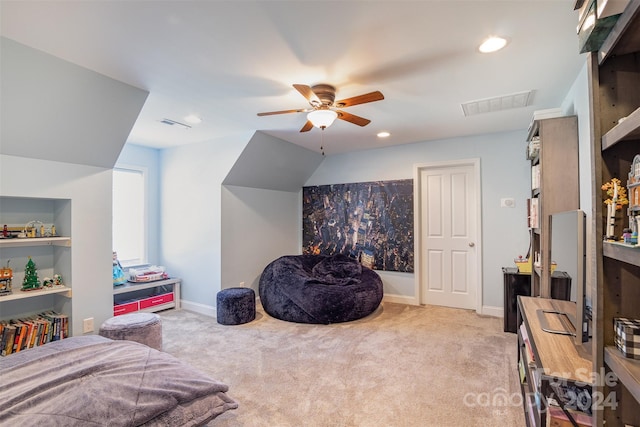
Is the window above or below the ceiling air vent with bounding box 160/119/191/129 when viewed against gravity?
below

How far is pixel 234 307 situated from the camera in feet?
12.4

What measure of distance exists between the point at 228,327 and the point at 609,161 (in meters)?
3.75

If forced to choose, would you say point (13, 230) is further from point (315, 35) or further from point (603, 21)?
point (603, 21)

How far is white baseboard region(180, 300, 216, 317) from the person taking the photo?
424 centimetres

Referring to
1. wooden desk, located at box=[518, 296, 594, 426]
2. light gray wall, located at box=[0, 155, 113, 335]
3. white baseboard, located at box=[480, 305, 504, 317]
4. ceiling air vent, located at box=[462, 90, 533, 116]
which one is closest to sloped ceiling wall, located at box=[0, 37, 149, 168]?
light gray wall, located at box=[0, 155, 113, 335]

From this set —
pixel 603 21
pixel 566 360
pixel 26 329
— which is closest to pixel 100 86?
pixel 26 329

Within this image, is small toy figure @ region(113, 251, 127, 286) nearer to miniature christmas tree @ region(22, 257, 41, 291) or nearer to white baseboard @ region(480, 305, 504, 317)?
miniature christmas tree @ region(22, 257, 41, 291)

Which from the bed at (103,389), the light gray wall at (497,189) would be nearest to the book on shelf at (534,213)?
the light gray wall at (497,189)

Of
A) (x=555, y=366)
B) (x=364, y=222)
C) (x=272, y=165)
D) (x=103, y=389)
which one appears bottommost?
(x=103, y=389)

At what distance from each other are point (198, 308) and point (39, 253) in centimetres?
199

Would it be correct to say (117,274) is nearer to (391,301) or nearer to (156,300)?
(156,300)

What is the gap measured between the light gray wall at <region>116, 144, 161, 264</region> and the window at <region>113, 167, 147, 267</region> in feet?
0.22

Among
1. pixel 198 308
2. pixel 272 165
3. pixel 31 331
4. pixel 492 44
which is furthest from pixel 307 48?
pixel 198 308

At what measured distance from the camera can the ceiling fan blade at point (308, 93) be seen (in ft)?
7.00
